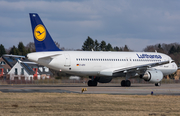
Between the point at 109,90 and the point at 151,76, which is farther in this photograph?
the point at 151,76

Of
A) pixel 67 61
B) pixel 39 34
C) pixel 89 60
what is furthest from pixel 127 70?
pixel 39 34

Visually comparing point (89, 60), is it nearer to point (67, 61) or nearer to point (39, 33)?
point (67, 61)

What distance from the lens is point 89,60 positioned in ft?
118

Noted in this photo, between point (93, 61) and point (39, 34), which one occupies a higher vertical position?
point (39, 34)

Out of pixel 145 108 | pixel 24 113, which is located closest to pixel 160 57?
pixel 145 108

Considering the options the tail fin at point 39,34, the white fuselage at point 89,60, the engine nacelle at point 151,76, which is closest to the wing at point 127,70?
the white fuselage at point 89,60

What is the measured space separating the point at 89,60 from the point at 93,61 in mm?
566

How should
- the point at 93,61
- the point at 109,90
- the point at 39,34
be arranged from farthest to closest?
the point at 93,61
the point at 39,34
the point at 109,90

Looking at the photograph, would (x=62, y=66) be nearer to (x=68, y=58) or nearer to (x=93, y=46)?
(x=68, y=58)

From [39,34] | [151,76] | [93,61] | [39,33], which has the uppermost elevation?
[39,33]

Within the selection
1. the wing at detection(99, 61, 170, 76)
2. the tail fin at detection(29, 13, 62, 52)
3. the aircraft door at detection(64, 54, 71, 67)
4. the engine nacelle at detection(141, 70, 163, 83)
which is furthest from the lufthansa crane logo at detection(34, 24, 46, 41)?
the engine nacelle at detection(141, 70, 163, 83)

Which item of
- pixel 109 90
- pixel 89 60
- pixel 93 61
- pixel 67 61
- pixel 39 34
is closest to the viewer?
pixel 109 90

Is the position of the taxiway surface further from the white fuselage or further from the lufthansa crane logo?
the lufthansa crane logo

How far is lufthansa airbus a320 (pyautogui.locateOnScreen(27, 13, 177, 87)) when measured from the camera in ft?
111
